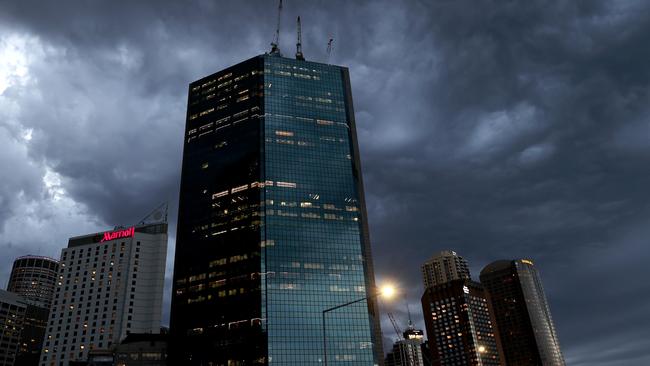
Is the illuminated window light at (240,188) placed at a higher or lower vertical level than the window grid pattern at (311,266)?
higher

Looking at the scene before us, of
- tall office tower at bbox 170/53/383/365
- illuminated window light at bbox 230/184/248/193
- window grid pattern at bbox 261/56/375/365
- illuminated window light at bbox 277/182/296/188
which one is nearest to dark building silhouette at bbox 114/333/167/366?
tall office tower at bbox 170/53/383/365

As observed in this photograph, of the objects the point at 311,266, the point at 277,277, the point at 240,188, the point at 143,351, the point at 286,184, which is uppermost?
the point at 240,188

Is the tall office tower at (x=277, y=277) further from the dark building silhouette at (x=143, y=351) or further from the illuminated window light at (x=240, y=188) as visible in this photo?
the dark building silhouette at (x=143, y=351)

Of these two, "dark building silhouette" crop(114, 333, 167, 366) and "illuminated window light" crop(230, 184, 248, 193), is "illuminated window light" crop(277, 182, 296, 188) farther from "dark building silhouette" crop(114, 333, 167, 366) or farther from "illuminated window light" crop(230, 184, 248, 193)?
"dark building silhouette" crop(114, 333, 167, 366)

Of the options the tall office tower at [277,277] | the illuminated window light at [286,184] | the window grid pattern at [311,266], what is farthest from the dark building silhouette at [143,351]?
the illuminated window light at [286,184]

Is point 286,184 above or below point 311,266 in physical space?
above

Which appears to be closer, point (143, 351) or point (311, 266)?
point (311, 266)

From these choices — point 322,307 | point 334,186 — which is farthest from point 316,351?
point 334,186

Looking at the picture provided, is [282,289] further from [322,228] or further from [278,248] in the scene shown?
[322,228]

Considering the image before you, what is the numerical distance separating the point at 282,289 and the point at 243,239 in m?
24.9

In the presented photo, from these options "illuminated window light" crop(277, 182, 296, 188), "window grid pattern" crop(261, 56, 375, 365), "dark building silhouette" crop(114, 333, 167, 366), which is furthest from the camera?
"illuminated window light" crop(277, 182, 296, 188)

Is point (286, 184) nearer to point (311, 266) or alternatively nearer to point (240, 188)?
point (240, 188)

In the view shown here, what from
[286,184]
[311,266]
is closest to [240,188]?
[286,184]

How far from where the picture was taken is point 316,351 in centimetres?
16975
